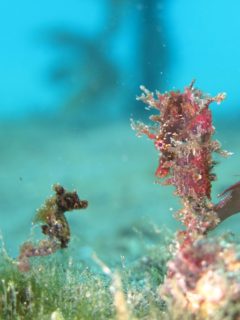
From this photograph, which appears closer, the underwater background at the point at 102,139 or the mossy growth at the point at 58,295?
the mossy growth at the point at 58,295

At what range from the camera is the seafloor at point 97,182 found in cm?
1068

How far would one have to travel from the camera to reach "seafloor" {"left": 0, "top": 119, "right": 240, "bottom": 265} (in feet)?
35.0

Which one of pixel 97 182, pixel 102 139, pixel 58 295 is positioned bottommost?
pixel 58 295

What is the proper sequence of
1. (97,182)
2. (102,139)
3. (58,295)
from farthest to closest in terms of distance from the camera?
(102,139) < (97,182) < (58,295)

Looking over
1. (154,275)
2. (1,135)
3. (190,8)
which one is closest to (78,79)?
(1,135)

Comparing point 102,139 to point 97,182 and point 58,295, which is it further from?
point 58,295

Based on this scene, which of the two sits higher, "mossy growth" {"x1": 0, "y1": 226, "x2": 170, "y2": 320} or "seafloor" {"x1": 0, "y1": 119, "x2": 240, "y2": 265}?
"seafloor" {"x1": 0, "y1": 119, "x2": 240, "y2": 265}

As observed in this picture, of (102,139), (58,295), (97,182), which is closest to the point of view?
(58,295)

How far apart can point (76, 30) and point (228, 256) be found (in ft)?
76.4

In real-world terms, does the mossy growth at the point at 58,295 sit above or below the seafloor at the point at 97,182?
below

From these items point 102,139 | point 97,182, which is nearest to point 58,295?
point 97,182

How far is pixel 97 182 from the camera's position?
15711 mm

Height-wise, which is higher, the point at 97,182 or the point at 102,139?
the point at 102,139

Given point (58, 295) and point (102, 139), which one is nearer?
point (58, 295)
